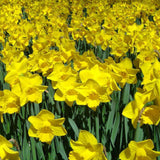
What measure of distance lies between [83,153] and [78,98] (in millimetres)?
360

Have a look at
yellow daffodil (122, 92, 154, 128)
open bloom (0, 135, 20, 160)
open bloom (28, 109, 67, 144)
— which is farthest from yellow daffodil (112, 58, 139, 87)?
open bloom (0, 135, 20, 160)

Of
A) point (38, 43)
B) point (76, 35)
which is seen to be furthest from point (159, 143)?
point (76, 35)

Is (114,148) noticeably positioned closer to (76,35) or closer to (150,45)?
(150,45)

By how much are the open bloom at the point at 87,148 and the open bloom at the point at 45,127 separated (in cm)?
23

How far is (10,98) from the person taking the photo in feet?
4.73

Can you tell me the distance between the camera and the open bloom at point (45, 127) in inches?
52.1

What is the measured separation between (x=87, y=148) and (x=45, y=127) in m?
0.33

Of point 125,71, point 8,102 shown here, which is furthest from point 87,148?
point 125,71

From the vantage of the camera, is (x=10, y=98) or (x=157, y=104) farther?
(x=10, y=98)

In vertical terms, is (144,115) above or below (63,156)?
above

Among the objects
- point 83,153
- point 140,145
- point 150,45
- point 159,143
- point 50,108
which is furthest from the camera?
point 150,45

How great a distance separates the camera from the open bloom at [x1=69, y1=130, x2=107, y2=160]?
108 cm

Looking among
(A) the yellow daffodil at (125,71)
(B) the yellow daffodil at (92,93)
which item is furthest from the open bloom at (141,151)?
(A) the yellow daffodil at (125,71)

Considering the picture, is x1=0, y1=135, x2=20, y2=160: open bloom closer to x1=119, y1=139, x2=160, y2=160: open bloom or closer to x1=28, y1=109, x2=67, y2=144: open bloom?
x1=28, y1=109, x2=67, y2=144: open bloom
